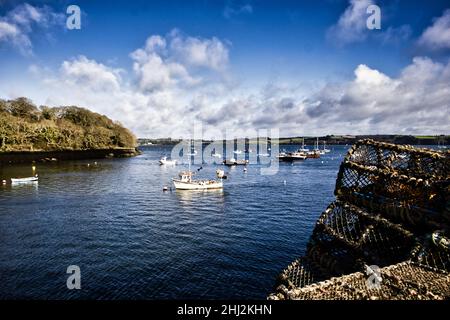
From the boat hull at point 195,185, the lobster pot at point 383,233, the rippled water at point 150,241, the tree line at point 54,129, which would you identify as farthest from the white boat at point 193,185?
the tree line at point 54,129

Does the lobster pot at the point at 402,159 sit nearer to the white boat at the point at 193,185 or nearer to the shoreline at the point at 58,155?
the white boat at the point at 193,185

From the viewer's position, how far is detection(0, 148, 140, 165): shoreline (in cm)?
9325

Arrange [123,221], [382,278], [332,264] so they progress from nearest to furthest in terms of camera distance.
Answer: [382,278] → [332,264] → [123,221]

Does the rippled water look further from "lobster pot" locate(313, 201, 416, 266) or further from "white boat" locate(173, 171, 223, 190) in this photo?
"lobster pot" locate(313, 201, 416, 266)

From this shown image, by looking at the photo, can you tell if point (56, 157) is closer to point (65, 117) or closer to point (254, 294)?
point (65, 117)

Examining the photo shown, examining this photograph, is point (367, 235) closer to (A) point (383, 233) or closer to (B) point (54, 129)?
(A) point (383, 233)

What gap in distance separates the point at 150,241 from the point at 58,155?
329ft

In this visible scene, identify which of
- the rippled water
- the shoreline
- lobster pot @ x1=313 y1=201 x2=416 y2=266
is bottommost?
the rippled water

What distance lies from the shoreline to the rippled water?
56.0 metres

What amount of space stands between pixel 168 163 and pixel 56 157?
39.3m

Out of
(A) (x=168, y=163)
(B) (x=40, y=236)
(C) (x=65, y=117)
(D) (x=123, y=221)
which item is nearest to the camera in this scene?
(B) (x=40, y=236)

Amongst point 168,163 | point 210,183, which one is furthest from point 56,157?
point 210,183

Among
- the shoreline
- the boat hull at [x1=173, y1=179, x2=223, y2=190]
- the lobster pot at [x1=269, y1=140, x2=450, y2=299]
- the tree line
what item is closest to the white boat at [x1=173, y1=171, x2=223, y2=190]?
the boat hull at [x1=173, y1=179, x2=223, y2=190]
